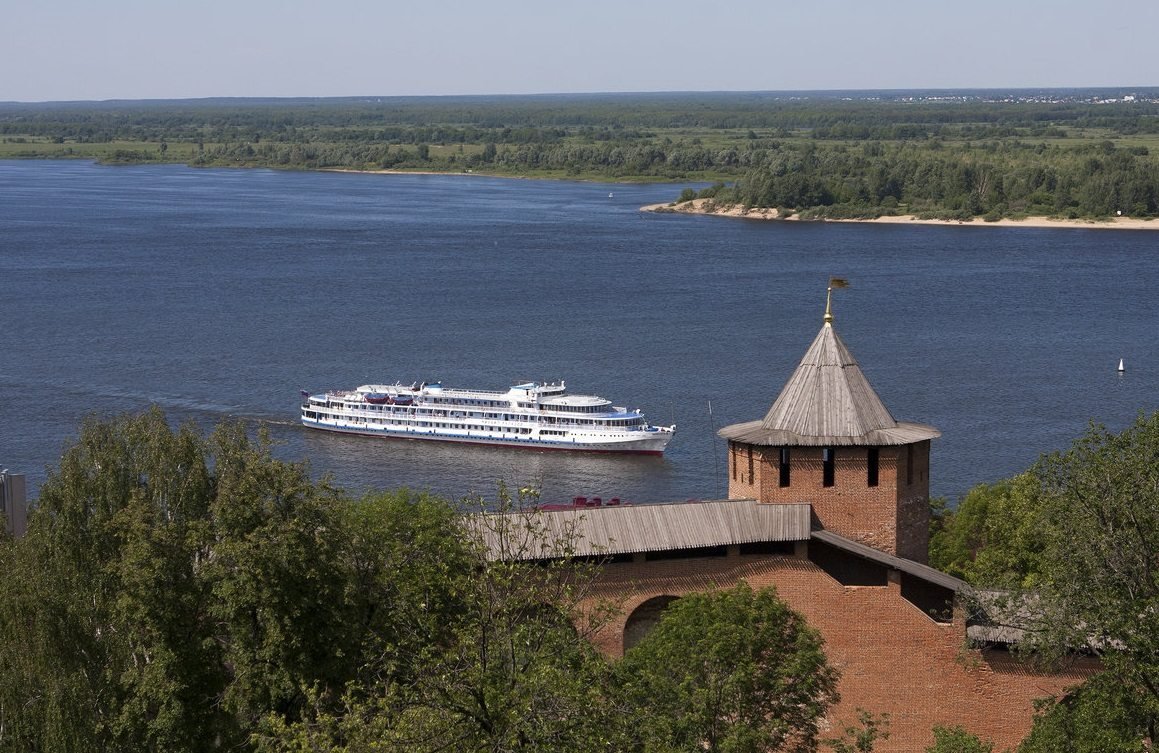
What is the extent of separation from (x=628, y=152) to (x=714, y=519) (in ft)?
498

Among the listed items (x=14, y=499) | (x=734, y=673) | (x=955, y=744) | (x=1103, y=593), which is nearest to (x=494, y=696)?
(x=734, y=673)

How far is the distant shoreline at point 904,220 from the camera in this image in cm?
11550

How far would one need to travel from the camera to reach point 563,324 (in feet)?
233

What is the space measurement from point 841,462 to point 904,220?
334 feet

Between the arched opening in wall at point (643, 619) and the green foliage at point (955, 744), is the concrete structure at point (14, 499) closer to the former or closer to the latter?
the arched opening in wall at point (643, 619)

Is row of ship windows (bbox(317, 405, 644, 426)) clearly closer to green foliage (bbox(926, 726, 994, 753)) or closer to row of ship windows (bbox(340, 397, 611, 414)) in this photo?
row of ship windows (bbox(340, 397, 611, 414))

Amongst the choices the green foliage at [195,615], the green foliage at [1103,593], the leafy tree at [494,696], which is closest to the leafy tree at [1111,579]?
the green foliage at [1103,593]

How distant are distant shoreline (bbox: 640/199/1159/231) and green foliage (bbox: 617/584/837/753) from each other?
102m

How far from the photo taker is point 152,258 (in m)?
93.0

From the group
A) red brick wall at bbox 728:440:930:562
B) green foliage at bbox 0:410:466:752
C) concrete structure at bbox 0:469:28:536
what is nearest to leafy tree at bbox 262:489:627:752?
green foliage at bbox 0:410:466:752

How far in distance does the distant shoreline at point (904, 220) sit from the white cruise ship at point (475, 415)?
6620 cm

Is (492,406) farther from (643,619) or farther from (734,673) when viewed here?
(734,673)

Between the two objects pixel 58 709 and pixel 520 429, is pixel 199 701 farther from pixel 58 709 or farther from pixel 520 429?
pixel 520 429

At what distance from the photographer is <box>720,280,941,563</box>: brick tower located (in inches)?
839
